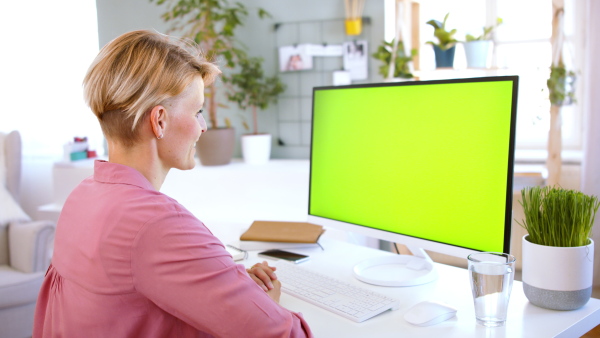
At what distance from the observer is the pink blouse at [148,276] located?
33.5 inches

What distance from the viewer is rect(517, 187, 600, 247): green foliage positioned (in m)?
1.03

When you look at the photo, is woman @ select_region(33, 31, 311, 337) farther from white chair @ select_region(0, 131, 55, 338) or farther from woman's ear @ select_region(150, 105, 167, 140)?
white chair @ select_region(0, 131, 55, 338)

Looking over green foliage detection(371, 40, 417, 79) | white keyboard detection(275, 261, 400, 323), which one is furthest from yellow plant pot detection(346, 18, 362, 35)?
white keyboard detection(275, 261, 400, 323)

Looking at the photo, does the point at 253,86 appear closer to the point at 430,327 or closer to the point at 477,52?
the point at 477,52

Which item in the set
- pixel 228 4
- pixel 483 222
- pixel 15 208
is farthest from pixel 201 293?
pixel 228 4

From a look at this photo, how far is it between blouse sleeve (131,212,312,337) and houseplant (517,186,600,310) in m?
0.54

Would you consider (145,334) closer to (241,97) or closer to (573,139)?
(241,97)

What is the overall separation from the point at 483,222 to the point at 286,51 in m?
2.47

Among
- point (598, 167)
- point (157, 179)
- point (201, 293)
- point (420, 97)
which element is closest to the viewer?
point (201, 293)

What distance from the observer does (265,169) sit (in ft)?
10.3

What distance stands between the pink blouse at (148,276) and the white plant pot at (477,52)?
229 cm

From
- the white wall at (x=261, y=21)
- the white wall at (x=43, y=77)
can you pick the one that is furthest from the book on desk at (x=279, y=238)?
the white wall at (x=43, y=77)

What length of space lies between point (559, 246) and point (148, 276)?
0.75 meters

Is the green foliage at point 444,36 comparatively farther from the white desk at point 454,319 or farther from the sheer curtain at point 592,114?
the white desk at point 454,319
